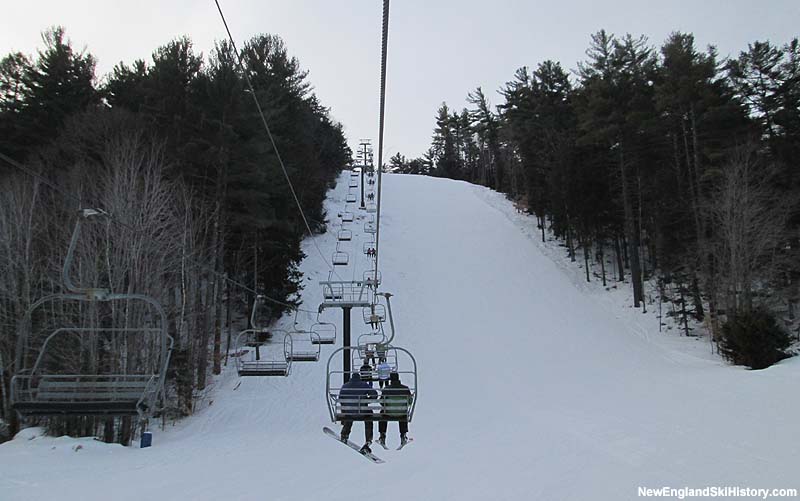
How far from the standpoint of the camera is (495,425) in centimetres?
1800

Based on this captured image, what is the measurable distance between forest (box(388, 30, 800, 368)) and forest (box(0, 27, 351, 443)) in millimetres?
18199

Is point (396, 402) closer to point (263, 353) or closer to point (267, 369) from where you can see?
point (267, 369)

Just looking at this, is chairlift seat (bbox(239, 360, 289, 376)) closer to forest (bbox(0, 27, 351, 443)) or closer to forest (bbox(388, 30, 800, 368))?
forest (bbox(0, 27, 351, 443))

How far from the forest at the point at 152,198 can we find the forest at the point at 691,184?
59.7 ft

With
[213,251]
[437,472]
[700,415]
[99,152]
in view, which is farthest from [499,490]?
[99,152]

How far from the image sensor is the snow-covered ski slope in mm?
11773

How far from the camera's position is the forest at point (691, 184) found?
77.2 feet

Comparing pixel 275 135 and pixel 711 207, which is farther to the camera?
pixel 275 135

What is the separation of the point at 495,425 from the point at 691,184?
18.3m

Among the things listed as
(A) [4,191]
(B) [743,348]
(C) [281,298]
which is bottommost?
(B) [743,348]

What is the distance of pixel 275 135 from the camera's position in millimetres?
27312

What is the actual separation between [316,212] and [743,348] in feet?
95.1

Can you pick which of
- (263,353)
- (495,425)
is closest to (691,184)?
(495,425)

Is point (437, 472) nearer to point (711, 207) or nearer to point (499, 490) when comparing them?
point (499, 490)
